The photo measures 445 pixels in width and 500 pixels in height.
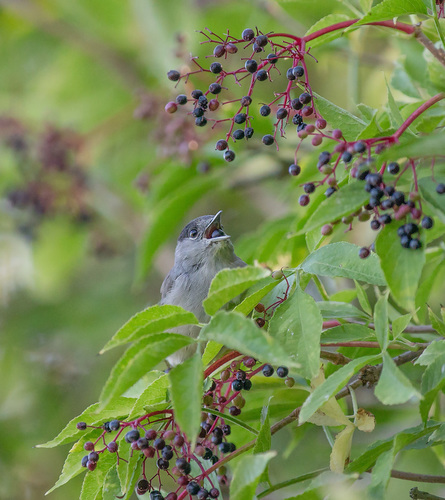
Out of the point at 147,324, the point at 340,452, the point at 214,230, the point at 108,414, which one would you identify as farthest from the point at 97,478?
the point at 214,230

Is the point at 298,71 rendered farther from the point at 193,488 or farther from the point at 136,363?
the point at 193,488

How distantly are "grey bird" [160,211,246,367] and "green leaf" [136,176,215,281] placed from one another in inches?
7.3

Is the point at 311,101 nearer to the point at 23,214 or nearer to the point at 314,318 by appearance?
the point at 314,318

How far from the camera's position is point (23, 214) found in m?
6.40

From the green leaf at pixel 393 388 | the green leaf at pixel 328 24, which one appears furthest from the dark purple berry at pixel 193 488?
the green leaf at pixel 328 24

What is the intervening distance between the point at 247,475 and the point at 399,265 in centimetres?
64

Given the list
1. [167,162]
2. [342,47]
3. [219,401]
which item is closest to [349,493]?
[219,401]

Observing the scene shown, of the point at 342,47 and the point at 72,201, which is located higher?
the point at 72,201

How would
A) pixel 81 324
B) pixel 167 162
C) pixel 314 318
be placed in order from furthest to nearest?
pixel 81 324 → pixel 167 162 → pixel 314 318

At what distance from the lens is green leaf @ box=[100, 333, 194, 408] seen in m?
1.84

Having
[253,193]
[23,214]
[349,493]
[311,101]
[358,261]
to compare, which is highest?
[23,214]

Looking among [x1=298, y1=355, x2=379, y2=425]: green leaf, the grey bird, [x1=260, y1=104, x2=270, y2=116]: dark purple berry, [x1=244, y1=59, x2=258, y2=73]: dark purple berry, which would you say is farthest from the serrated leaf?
the grey bird

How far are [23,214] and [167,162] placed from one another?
211cm

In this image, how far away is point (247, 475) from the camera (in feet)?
5.87
